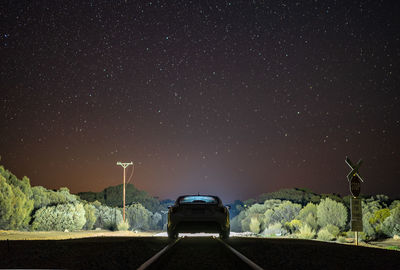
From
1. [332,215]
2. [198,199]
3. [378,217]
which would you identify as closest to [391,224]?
A: [378,217]

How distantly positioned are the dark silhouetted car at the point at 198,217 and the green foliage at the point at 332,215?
56844 millimetres

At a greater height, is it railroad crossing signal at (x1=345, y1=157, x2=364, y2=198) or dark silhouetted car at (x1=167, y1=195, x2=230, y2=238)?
railroad crossing signal at (x1=345, y1=157, x2=364, y2=198)

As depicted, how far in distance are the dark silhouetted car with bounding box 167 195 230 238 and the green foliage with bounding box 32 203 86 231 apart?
142ft

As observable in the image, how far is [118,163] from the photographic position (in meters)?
61.9

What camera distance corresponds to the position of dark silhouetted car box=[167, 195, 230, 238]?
16.1m

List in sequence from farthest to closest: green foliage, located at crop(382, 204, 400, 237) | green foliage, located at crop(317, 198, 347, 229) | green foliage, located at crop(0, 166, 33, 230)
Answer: green foliage, located at crop(317, 198, 347, 229) → green foliage, located at crop(382, 204, 400, 237) → green foliage, located at crop(0, 166, 33, 230)

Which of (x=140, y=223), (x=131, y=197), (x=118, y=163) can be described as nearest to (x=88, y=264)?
(x=118, y=163)

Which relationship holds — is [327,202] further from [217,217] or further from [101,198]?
[101,198]

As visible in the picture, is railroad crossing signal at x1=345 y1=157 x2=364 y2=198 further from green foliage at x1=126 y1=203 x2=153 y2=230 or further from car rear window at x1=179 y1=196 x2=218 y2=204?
green foliage at x1=126 y1=203 x2=153 y2=230

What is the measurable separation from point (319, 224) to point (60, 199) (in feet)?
122

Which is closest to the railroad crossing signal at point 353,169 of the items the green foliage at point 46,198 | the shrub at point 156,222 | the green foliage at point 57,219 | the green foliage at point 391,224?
the green foliage at point 391,224

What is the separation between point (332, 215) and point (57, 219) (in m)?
37.1

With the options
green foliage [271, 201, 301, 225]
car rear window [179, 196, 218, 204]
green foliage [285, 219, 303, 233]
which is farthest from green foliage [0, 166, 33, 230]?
green foliage [271, 201, 301, 225]

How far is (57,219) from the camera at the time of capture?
5788 centimetres
